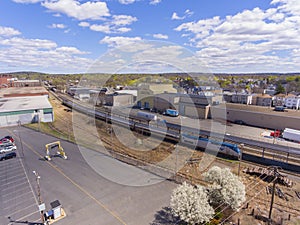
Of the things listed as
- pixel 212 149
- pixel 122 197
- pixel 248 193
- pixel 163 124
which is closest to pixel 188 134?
pixel 212 149

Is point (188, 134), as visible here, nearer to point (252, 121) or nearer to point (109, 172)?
point (109, 172)

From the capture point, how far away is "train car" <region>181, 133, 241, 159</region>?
18.0 m

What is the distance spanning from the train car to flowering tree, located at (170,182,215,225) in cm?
1098

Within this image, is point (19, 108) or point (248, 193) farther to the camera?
point (19, 108)

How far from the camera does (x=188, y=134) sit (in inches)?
838

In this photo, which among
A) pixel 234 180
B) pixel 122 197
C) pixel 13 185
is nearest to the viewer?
pixel 234 180

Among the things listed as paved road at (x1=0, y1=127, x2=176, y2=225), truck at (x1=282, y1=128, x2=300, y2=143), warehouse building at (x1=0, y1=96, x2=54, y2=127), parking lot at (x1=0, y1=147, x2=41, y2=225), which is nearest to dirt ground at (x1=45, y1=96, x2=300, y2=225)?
warehouse building at (x1=0, y1=96, x2=54, y2=127)

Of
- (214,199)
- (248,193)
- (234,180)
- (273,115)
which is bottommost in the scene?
(248,193)

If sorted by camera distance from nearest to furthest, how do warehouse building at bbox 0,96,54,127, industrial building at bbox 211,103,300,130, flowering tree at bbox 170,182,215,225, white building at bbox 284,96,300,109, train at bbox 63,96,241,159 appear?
flowering tree at bbox 170,182,215,225 → train at bbox 63,96,241,159 → industrial building at bbox 211,103,300,130 → warehouse building at bbox 0,96,54,127 → white building at bbox 284,96,300,109

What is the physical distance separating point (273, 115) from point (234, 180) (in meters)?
22.5

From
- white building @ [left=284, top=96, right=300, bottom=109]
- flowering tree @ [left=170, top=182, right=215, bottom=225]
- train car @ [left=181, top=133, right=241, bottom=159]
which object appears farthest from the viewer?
white building @ [left=284, top=96, right=300, bottom=109]

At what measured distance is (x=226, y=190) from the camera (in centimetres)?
926

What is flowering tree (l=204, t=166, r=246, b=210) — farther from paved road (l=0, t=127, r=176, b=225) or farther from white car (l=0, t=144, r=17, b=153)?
white car (l=0, t=144, r=17, b=153)

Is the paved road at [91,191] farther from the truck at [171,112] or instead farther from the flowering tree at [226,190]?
the truck at [171,112]
